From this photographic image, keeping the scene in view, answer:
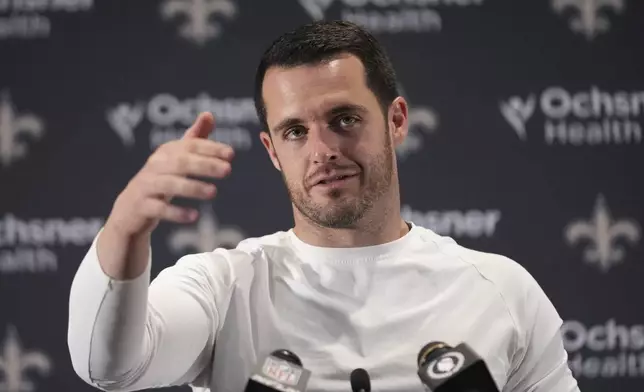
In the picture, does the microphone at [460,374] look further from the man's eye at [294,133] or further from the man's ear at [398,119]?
the man's ear at [398,119]

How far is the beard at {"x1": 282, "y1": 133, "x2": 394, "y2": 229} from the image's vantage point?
1815 millimetres

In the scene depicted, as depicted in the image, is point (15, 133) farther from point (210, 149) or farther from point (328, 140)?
point (210, 149)

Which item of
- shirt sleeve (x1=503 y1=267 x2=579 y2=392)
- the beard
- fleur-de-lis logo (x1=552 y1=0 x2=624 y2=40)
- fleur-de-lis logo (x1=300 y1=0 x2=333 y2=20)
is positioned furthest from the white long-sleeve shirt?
fleur-de-lis logo (x1=552 y1=0 x2=624 y2=40)

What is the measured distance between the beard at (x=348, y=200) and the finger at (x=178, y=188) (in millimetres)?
570

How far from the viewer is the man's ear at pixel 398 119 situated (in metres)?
2.07

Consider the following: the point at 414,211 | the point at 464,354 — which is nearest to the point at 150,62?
the point at 414,211

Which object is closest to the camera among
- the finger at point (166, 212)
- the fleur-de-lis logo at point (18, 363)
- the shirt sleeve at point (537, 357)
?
the finger at point (166, 212)

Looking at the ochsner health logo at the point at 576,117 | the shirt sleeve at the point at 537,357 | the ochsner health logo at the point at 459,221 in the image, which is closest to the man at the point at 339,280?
the shirt sleeve at the point at 537,357

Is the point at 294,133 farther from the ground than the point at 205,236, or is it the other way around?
the point at 294,133

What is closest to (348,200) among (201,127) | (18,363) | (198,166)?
(201,127)

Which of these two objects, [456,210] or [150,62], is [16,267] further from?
[456,210]

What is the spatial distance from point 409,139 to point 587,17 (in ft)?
2.77

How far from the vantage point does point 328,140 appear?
1.80 m

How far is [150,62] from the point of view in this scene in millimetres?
3295
